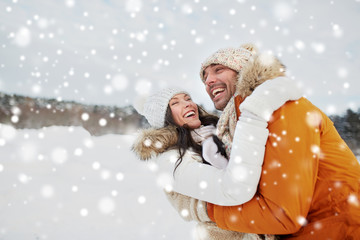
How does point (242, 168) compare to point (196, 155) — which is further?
A: point (196, 155)

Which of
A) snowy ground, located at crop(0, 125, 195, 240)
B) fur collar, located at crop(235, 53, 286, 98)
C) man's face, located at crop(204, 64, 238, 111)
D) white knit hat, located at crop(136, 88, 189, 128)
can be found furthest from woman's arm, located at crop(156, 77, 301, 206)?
snowy ground, located at crop(0, 125, 195, 240)

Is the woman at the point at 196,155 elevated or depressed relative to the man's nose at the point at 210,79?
depressed

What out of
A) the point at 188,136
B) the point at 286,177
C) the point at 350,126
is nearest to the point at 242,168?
the point at 286,177

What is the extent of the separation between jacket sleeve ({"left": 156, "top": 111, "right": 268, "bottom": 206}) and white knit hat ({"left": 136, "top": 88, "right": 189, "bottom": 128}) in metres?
0.89

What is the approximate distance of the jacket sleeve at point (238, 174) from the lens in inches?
56.8

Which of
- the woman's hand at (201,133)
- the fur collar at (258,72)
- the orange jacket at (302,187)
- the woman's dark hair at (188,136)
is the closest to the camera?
the orange jacket at (302,187)

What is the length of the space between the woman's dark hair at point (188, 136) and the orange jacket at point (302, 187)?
1.66ft

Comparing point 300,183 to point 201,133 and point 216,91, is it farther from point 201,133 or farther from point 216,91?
point 216,91

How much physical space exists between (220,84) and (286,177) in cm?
114

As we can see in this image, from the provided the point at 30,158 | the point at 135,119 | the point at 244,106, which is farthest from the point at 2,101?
the point at 244,106

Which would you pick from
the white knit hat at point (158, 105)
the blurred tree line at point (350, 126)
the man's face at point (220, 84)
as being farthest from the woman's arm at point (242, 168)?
the blurred tree line at point (350, 126)

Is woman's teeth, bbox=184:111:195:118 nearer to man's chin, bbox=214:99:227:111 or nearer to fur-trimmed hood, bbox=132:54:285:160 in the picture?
man's chin, bbox=214:99:227:111

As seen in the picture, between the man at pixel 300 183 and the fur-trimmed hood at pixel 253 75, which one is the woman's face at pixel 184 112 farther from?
the man at pixel 300 183

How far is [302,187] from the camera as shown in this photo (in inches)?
53.2
